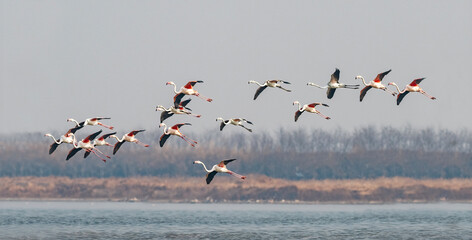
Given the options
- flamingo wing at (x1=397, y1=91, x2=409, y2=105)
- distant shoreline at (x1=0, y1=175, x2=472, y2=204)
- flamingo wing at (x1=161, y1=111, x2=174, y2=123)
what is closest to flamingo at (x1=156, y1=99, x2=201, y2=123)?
flamingo wing at (x1=161, y1=111, x2=174, y2=123)

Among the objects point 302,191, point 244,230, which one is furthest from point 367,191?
point 244,230

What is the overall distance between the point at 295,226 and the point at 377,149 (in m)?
46.0

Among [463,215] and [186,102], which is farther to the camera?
[463,215]

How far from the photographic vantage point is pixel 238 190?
8769 centimetres

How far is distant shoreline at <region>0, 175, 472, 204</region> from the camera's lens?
8612 cm

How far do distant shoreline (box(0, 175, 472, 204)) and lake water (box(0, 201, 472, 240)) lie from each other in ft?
3.49

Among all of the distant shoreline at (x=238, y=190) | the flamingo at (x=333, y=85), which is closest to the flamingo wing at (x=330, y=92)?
the flamingo at (x=333, y=85)

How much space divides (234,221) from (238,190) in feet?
71.0

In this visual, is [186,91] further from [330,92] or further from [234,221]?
[234,221]

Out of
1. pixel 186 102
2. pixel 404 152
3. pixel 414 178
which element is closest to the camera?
pixel 186 102

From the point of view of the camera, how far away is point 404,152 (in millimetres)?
101812

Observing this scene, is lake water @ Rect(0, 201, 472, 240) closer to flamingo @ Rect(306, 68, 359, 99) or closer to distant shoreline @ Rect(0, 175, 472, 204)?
distant shoreline @ Rect(0, 175, 472, 204)

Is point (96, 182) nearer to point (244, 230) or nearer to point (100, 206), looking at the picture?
point (100, 206)

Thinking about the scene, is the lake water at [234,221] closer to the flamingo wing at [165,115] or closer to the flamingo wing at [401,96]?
the flamingo wing at [165,115]
